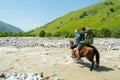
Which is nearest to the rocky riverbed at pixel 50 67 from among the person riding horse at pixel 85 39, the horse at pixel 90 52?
the horse at pixel 90 52

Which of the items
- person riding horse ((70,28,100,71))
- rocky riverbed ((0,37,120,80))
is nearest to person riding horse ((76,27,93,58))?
person riding horse ((70,28,100,71))

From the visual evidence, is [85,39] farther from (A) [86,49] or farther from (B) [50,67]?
(B) [50,67]

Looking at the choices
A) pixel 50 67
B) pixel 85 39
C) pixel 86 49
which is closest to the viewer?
pixel 86 49

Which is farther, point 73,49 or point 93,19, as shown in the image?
point 93,19

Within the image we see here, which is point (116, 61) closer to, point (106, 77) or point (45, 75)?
point (106, 77)

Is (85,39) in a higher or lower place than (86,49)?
higher

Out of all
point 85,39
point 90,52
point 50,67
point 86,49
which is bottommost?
point 50,67

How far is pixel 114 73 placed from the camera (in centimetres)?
1966

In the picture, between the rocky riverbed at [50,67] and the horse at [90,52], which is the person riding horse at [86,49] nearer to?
the horse at [90,52]

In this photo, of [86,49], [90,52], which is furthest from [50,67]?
[90,52]

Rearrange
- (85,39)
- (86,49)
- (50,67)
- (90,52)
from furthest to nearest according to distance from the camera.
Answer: (50,67)
(85,39)
(86,49)
(90,52)

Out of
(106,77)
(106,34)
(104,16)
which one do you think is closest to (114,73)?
(106,77)

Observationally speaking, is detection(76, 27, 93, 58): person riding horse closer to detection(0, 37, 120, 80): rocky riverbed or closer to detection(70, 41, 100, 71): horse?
detection(70, 41, 100, 71): horse

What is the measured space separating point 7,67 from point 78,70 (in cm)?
531
